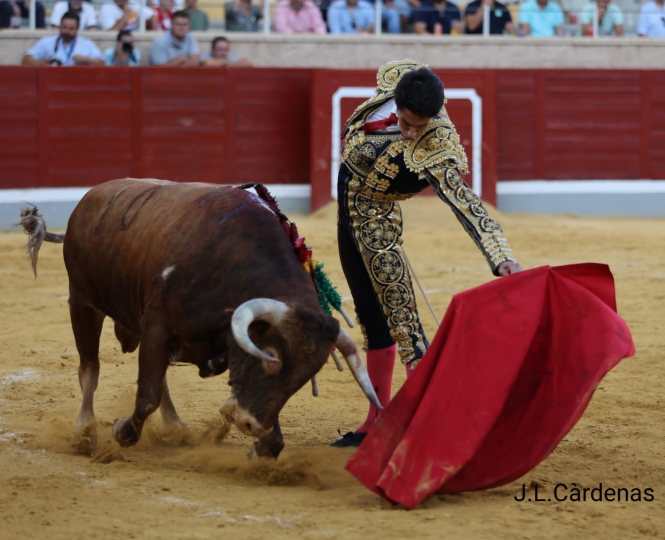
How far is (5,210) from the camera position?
28.0 ft

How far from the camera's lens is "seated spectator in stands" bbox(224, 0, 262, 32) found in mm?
9742

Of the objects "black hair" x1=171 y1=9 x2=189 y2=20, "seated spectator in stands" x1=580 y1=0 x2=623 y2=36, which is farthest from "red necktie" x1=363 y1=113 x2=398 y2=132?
"seated spectator in stands" x1=580 y1=0 x2=623 y2=36

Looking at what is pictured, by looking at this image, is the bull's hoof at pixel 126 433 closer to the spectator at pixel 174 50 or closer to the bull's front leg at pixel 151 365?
the bull's front leg at pixel 151 365

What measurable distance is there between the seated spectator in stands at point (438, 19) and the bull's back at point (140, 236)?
6.90 m

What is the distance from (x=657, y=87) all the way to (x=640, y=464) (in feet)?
25.0

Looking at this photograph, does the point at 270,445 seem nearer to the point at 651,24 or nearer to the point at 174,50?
the point at 174,50

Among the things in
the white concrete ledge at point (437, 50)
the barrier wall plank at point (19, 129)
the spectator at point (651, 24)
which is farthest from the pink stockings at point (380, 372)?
the spectator at point (651, 24)

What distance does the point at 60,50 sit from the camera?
8.80 meters

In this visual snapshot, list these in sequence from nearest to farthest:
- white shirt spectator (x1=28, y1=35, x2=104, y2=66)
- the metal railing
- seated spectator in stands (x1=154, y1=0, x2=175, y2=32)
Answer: white shirt spectator (x1=28, y1=35, x2=104, y2=66) → the metal railing → seated spectator in stands (x1=154, y1=0, x2=175, y2=32)

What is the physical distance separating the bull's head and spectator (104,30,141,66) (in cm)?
668

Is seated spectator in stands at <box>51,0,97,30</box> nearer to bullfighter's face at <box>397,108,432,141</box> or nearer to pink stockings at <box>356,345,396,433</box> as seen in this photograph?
pink stockings at <box>356,345,396,433</box>

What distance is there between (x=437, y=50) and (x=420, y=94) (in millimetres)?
7444

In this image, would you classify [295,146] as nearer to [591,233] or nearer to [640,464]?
[591,233]

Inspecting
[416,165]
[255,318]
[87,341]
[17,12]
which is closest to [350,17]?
[17,12]
